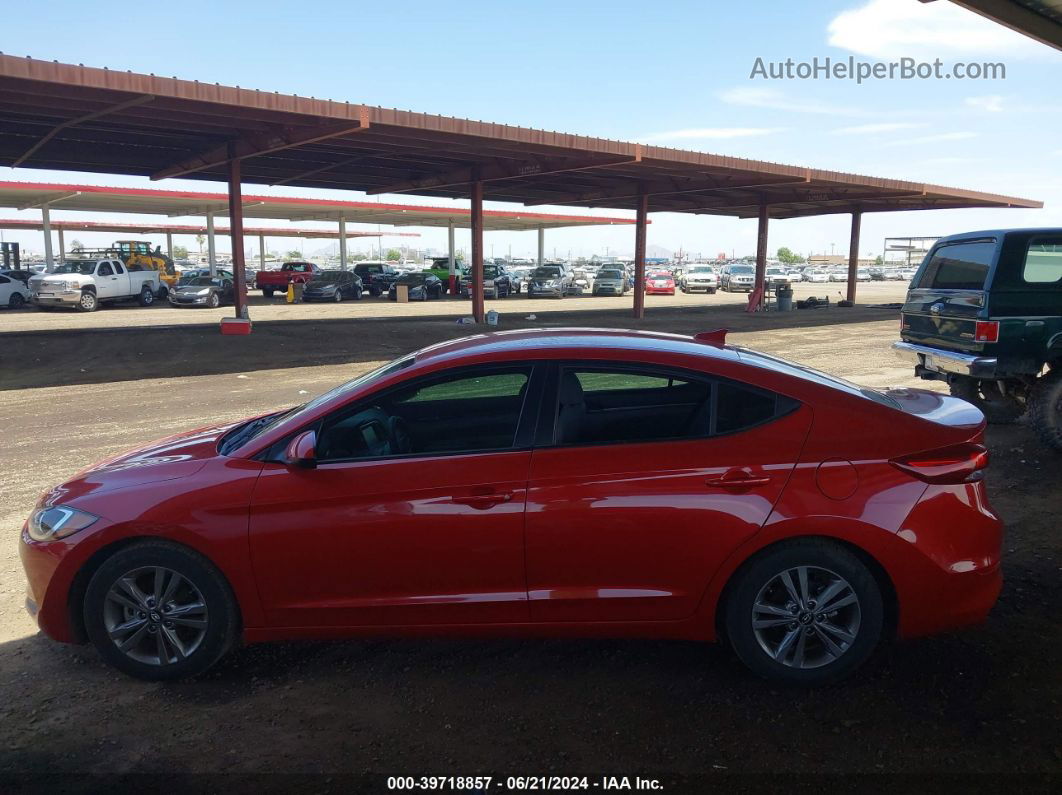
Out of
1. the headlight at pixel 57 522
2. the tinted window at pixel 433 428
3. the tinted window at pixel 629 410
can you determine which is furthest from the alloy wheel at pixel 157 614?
the tinted window at pixel 629 410

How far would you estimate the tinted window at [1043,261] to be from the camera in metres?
7.57

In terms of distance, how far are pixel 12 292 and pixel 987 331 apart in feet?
117

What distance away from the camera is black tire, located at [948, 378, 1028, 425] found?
9016 millimetres

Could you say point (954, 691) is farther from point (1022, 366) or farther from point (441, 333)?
point (441, 333)

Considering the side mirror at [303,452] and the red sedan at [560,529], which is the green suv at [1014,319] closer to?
the red sedan at [560,529]

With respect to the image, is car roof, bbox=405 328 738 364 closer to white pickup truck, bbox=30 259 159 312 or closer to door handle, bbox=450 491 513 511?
door handle, bbox=450 491 513 511

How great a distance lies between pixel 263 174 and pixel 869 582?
1036 inches

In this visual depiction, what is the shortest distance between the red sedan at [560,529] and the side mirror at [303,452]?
1 cm

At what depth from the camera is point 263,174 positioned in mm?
26141

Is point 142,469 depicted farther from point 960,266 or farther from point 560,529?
point 960,266

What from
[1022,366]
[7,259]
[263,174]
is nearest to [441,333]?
[263,174]

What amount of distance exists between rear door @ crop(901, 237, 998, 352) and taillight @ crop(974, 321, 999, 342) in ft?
0.20

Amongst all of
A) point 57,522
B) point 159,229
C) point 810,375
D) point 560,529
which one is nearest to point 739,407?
point 810,375

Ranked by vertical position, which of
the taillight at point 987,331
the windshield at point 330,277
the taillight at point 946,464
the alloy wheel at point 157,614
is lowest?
the alloy wheel at point 157,614
